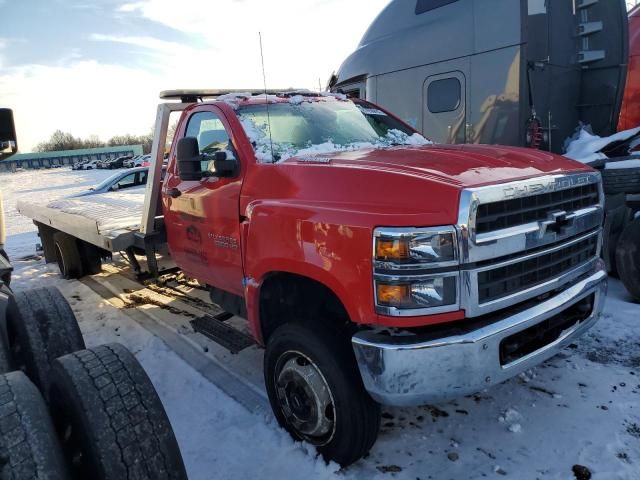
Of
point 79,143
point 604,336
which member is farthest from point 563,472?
point 79,143

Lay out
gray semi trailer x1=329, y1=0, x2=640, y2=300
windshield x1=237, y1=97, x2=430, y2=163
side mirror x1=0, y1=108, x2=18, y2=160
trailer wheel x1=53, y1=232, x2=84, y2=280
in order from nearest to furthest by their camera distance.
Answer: side mirror x1=0, y1=108, x2=18, y2=160, windshield x1=237, y1=97, x2=430, y2=163, gray semi trailer x1=329, y1=0, x2=640, y2=300, trailer wheel x1=53, y1=232, x2=84, y2=280

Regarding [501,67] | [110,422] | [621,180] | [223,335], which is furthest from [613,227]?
[110,422]

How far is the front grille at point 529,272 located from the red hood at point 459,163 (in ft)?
1.49

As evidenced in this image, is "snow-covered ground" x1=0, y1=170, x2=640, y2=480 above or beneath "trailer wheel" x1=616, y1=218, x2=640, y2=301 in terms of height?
beneath

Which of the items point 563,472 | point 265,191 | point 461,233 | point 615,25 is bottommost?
point 563,472

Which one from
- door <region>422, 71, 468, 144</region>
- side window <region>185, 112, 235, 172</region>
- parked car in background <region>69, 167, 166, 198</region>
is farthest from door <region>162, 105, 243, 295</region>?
parked car in background <region>69, 167, 166, 198</region>

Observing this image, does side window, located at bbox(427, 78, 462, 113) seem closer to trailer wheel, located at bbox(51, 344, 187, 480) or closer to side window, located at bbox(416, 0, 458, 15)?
side window, located at bbox(416, 0, 458, 15)

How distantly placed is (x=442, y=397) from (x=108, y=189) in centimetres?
917

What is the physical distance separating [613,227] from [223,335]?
4207mm

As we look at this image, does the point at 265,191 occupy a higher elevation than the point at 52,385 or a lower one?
higher

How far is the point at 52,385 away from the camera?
205 centimetres

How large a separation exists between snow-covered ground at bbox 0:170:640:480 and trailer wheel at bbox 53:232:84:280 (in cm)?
382

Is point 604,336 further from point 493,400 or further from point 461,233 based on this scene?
point 461,233

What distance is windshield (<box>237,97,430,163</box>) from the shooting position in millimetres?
3354
